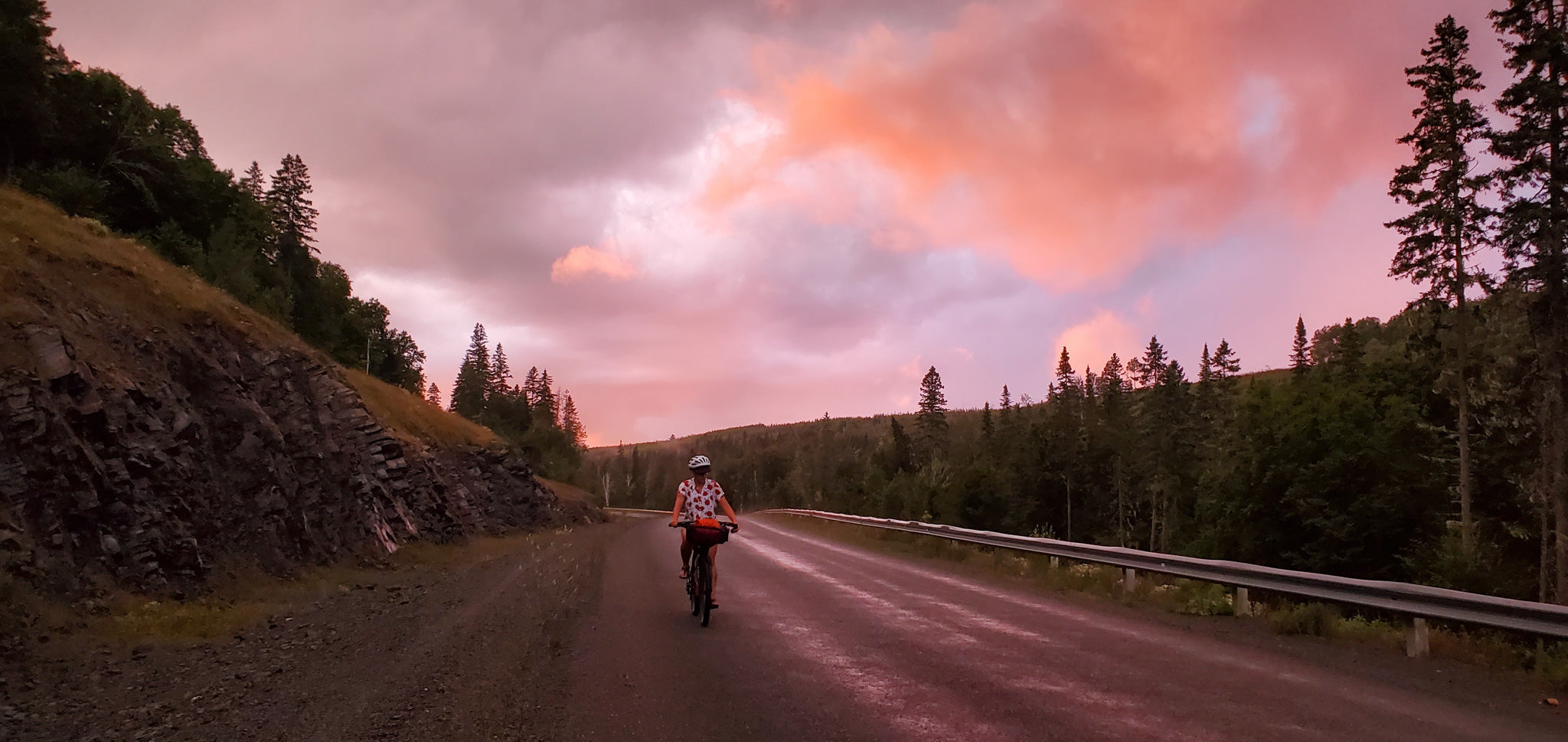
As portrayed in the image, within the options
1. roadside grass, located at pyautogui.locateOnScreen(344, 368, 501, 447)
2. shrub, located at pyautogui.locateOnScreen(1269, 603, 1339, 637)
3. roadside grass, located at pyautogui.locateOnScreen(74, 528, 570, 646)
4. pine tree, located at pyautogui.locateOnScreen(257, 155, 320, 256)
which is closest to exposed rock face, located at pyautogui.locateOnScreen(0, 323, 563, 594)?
roadside grass, located at pyautogui.locateOnScreen(74, 528, 570, 646)

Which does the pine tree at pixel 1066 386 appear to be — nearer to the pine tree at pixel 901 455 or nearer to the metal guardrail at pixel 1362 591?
the pine tree at pixel 901 455

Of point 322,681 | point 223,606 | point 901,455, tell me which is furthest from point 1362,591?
point 901,455

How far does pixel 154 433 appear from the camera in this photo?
1233cm

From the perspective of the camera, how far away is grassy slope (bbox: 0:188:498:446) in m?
12.1

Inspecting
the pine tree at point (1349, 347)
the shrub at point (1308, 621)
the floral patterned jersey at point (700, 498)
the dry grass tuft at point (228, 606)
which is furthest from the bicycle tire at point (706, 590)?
the pine tree at point (1349, 347)

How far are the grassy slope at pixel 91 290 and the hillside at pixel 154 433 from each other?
0.04 m

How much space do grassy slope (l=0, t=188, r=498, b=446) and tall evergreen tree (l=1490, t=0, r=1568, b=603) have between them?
106ft

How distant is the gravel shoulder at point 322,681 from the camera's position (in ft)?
18.5

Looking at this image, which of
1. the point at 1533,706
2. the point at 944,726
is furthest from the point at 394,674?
the point at 1533,706

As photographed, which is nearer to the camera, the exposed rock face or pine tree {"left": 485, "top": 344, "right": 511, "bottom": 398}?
the exposed rock face

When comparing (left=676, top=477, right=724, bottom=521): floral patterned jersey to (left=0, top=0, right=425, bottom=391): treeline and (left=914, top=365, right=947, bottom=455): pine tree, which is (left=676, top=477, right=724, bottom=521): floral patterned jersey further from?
(left=914, top=365, right=947, bottom=455): pine tree

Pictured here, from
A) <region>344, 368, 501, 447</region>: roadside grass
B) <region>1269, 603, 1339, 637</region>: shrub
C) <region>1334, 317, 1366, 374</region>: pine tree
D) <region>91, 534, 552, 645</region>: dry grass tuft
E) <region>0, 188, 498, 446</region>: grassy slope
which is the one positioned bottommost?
<region>91, 534, 552, 645</region>: dry grass tuft

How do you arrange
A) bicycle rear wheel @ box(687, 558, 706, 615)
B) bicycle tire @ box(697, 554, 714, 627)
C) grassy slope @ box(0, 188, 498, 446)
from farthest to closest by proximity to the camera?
grassy slope @ box(0, 188, 498, 446)
bicycle rear wheel @ box(687, 558, 706, 615)
bicycle tire @ box(697, 554, 714, 627)

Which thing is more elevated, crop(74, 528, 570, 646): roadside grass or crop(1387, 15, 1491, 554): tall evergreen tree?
crop(1387, 15, 1491, 554): tall evergreen tree
